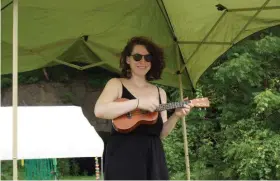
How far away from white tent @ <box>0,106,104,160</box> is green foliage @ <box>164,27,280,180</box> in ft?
15.8

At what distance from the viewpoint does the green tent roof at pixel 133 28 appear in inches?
197

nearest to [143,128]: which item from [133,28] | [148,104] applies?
[148,104]

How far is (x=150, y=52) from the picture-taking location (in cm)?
347

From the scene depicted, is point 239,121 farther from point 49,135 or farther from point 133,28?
point 133,28

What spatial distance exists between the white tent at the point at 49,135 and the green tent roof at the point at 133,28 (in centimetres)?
234

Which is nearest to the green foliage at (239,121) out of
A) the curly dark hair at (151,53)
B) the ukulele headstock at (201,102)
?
the curly dark hair at (151,53)

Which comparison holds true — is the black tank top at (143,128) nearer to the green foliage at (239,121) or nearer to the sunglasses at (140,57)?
the sunglasses at (140,57)

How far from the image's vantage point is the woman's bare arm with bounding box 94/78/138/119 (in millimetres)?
3096

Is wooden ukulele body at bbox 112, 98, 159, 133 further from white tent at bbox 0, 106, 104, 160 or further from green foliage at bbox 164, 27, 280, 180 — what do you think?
green foliage at bbox 164, 27, 280, 180

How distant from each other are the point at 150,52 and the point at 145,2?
6.20 ft

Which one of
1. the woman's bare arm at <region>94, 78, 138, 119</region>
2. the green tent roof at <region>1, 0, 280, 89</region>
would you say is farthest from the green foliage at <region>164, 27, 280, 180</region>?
the woman's bare arm at <region>94, 78, 138, 119</region>

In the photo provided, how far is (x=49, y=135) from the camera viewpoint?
8.28 metres

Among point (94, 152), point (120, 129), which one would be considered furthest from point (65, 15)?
point (94, 152)

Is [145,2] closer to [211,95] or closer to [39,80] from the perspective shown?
[211,95]
